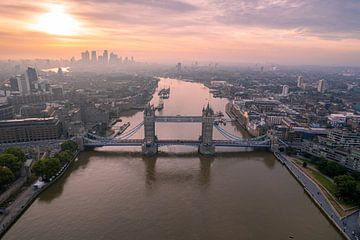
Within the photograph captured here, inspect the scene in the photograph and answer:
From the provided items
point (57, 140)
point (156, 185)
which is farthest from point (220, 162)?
point (57, 140)

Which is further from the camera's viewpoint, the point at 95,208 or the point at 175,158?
the point at 175,158

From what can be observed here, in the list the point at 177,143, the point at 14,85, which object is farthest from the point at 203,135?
the point at 14,85

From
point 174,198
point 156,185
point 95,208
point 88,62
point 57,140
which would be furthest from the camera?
point 88,62

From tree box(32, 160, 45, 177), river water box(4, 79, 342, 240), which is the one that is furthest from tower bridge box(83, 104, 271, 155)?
tree box(32, 160, 45, 177)

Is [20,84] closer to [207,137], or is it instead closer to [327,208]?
[207,137]

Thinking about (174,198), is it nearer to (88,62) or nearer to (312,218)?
(312,218)

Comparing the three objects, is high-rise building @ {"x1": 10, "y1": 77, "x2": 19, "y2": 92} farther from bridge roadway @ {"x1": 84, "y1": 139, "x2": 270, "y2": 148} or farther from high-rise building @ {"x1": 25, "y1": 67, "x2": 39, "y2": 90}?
bridge roadway @ {"x1": 84, "y1": 139, "x2": 270, "y2": 148}

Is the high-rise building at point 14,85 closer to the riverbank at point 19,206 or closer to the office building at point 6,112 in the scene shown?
the office building at point 6,112
